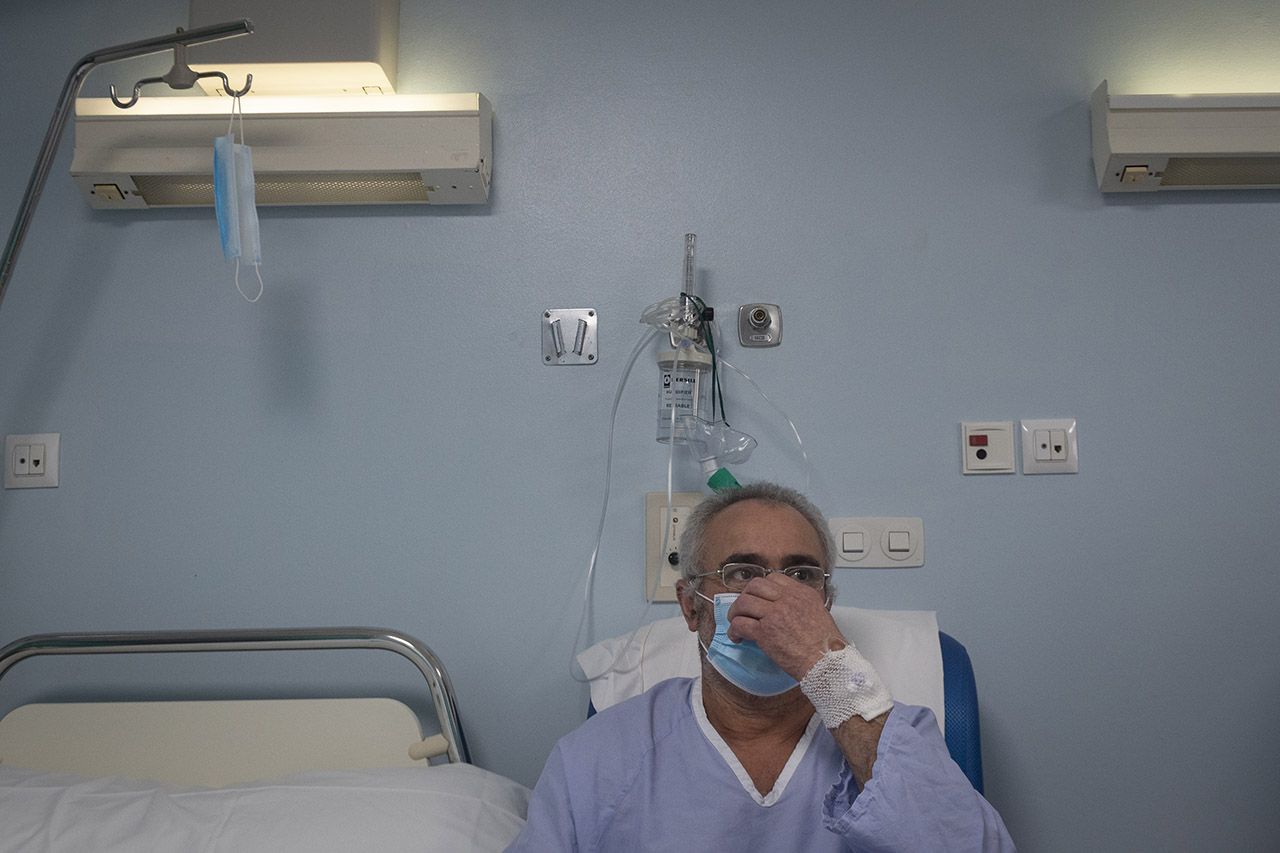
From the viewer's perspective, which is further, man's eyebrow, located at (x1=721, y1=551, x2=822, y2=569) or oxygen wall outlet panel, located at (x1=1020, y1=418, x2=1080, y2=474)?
oxygen wall outlet panel, located at (x1=1020, y1=418, x2=1080, y2=474)

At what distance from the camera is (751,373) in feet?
6.34

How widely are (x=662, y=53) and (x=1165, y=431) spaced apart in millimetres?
1187

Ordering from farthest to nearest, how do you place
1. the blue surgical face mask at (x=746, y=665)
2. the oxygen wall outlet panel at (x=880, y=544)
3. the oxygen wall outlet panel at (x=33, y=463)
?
the oxygen wall outlet panel at (x=33, y=463) < the oxygen wall outlet panel at (x=880, y=544) < the blue surgical face mask at (x=746, y=665)

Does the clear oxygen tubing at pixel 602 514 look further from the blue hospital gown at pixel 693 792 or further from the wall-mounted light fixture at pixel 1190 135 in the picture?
the wall-mounted light fixture at pixel 1190 135

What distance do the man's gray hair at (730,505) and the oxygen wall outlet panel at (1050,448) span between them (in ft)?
1.82

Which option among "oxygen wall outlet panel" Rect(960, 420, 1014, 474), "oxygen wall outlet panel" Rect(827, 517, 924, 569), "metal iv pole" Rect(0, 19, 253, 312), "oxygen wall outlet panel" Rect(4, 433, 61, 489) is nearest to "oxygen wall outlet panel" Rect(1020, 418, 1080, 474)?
"oxygen wall outlet panel" Rect(960, 420, 1014, 474)

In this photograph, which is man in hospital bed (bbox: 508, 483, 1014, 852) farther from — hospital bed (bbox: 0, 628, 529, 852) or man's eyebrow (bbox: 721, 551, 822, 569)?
hospital bed (bbox: 0, 628, 529, 852)

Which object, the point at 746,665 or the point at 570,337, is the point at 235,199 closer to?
the point at 570,337

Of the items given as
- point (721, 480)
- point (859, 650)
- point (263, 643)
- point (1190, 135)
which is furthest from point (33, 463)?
point (1190, 135)

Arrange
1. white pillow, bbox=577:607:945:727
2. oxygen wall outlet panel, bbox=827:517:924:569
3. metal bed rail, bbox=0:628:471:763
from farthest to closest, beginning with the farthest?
oxygen wall outlet panel, bbox=827:517:924:569 < metal bed rail, bbox=0:628:471:763 < white pillow, bbox=577:607:945:727

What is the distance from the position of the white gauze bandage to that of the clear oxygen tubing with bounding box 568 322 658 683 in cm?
70

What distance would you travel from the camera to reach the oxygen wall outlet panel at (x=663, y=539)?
187 cm

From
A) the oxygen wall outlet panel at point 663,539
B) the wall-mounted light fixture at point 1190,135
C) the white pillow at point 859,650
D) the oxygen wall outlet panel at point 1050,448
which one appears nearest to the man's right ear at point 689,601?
the white pillow at point 859,650

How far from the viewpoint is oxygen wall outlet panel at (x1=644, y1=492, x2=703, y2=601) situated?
6.14ft
